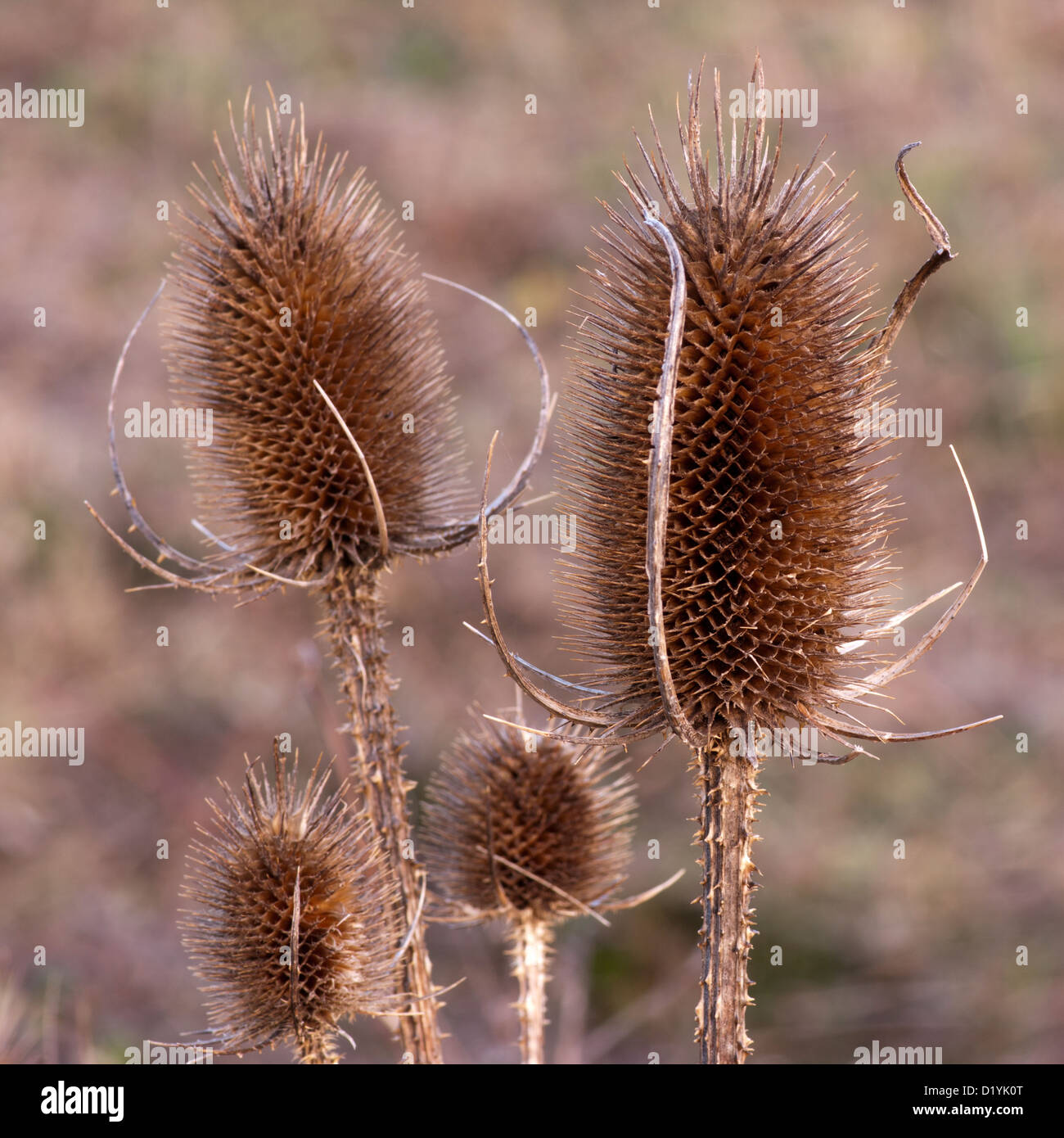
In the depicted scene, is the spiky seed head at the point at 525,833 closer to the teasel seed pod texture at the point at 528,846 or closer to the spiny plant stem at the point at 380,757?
the teasel seed pod texture at the point at 528,846

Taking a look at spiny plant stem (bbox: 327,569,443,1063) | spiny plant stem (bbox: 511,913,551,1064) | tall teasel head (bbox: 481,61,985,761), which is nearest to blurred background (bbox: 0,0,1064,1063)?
spiny plant stem (bbox: 327,569,443,1063)

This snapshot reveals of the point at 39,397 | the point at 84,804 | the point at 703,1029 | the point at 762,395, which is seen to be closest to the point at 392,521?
the point at 762,395

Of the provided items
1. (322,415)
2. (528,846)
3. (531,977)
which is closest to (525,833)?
(528,846)

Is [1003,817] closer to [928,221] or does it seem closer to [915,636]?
[915,636]

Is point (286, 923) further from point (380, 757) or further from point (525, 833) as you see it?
point (525, 833)

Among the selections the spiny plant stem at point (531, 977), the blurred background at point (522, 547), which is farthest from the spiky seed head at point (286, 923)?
the blurred background at point (522, 547)
